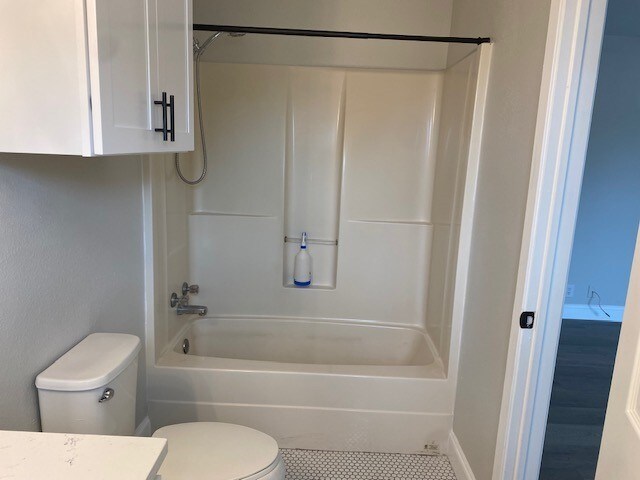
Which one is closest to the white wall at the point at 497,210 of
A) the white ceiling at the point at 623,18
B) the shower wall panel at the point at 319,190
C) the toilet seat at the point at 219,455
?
the shower wall panel at the point at 319,190

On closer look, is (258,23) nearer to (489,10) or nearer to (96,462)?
(489,10)

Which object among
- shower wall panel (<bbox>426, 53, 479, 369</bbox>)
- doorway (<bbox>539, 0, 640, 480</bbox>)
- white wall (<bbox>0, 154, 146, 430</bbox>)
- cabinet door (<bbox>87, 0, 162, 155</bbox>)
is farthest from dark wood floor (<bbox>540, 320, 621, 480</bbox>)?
cabinet door (<bbox>87, 0, 162, 155</bbox>)

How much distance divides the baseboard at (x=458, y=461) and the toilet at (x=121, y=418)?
2.82 ft

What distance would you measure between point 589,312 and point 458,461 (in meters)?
2.76

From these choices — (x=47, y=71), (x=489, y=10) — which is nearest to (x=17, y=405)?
(x=47, y=71)

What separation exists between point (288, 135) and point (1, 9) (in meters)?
1.83

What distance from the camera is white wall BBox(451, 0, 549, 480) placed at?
1551mm

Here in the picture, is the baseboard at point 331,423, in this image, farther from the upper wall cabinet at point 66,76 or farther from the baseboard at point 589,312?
the baseboard at point 589,312

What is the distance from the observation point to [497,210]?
5.85 ft

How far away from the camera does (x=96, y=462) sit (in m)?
0.88

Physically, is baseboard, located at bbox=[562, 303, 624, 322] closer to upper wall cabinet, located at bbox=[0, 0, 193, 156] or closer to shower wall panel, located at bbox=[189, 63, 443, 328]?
shower wall panel, located at bbox=[189, 63, 443, 328]

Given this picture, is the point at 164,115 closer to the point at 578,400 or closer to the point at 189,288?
the point at 189,288

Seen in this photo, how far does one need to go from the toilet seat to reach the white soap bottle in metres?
1.22

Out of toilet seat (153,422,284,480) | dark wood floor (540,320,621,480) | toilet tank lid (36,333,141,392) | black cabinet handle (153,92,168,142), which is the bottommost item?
dark wood floor (540,320,621,480)
